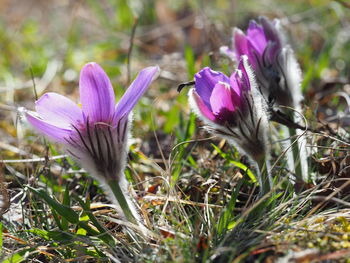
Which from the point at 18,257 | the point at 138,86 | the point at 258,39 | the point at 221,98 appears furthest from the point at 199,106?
the point at 18,257

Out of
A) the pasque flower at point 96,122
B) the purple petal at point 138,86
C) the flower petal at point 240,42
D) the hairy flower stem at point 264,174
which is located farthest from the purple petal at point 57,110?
the flower petal at point 240,42

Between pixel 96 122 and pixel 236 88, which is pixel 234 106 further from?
pixel 96 122

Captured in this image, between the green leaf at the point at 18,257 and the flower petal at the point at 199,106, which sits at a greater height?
the flower petal at the point at 199,106

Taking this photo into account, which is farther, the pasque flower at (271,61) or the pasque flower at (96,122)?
the pasque flower at (271,61)

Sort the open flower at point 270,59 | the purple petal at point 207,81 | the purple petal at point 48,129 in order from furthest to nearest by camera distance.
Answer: the open flower at point 270,59 → the purple petal at point 207,81 → the purple petal at point 48,129

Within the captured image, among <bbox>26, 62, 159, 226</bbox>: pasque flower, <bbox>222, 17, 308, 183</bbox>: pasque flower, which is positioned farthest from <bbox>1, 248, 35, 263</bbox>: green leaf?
<bbox>222, 17, 308, 183</bbox>: pasque flower

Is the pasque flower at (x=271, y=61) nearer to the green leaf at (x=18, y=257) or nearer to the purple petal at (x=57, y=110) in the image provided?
the purple petal at (x=57, y=110)

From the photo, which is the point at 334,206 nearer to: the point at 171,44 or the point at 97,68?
the point at 97,68

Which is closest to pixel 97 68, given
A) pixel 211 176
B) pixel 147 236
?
pixel 147 236
